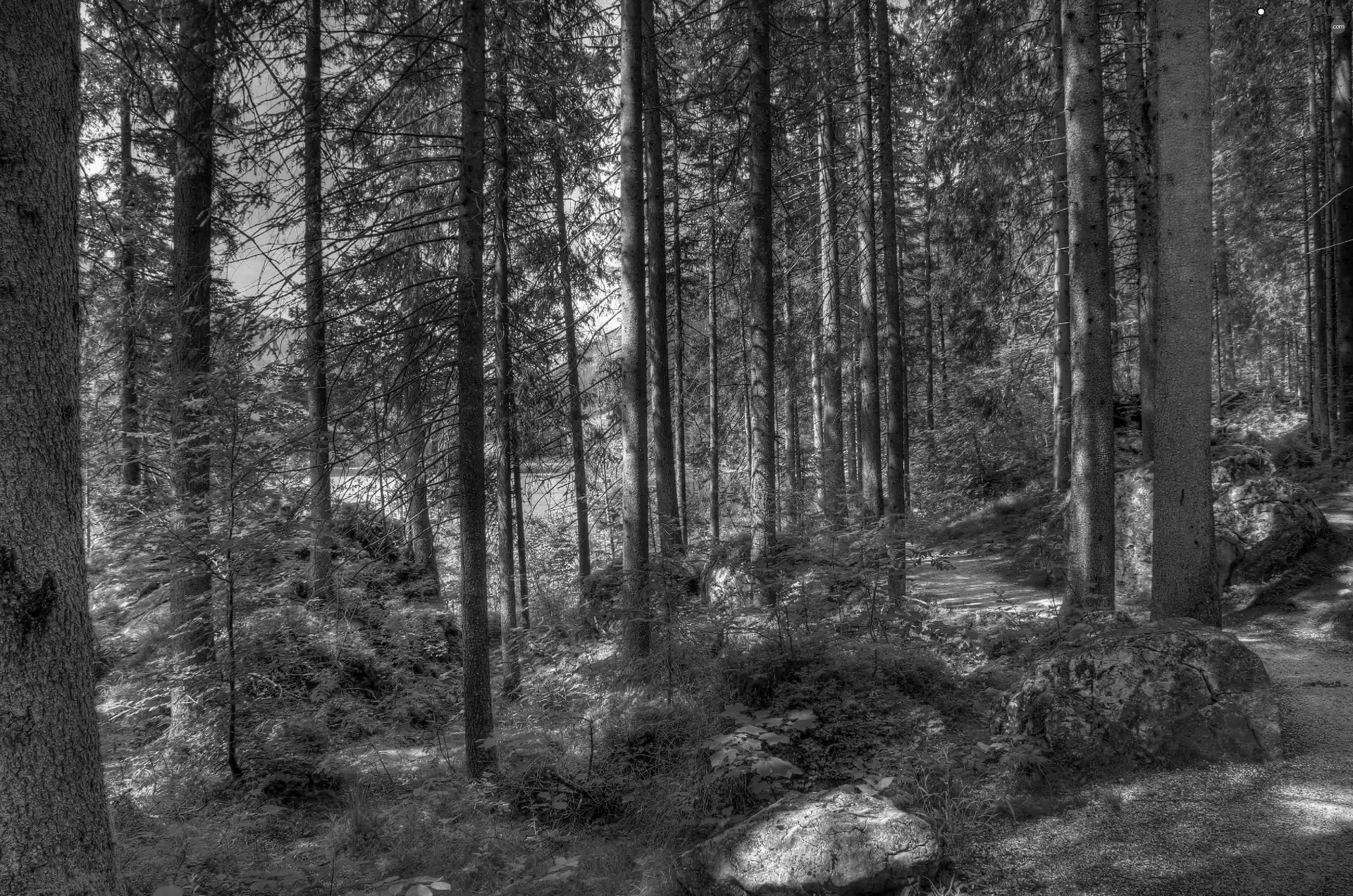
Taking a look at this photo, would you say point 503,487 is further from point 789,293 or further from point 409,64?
point 789,293

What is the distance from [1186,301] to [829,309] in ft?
34.6

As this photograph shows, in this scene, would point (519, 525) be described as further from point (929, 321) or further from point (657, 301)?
point (929, 321)

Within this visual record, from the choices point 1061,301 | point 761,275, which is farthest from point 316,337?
point 1061,301

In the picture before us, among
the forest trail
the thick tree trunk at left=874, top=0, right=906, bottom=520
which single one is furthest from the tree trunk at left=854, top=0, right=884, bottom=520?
the forest trail

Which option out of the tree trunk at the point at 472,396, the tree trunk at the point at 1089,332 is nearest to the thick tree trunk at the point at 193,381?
the tree trunk at the point at 472,396

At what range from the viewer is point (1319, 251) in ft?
52.1

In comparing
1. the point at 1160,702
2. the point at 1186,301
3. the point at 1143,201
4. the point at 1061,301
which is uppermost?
the point at 1143,201

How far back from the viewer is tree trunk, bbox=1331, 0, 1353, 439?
46.7ft

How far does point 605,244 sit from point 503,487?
265 inches

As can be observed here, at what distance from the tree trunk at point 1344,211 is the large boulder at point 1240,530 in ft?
22.7

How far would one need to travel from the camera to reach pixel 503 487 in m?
10.9

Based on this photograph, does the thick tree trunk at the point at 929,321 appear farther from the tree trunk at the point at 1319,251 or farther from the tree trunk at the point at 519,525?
the tree trunk at the point at 519,525

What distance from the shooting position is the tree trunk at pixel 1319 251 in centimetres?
1505

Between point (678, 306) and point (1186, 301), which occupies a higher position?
point (678, 306)
